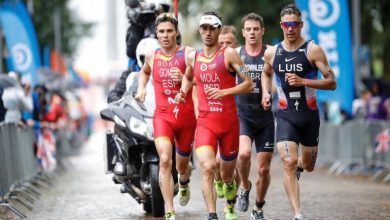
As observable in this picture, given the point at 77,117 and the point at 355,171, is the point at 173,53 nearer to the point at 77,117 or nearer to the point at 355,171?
the point at 355,171

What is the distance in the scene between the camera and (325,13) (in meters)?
24.7

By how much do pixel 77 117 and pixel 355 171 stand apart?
920 inches

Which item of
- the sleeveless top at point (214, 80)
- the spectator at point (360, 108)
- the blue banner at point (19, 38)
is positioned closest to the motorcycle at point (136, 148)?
the sleeveless top at point (214, 80)

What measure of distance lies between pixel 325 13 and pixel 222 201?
32.3 feet

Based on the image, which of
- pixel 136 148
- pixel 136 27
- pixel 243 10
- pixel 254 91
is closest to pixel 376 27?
pixel 243 10

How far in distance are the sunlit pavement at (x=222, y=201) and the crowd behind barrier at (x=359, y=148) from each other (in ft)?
2.77

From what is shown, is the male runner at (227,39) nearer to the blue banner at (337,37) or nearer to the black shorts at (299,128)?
the black shorts at (299,128)

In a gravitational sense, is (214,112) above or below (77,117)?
above

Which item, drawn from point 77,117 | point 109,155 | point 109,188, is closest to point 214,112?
point 109,155

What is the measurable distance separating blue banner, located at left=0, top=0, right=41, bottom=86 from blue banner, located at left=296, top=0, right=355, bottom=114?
7215 mm

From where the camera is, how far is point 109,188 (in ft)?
64.0

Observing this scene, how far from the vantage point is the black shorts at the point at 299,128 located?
1210 cm

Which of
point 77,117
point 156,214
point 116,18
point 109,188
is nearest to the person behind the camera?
point 156,214

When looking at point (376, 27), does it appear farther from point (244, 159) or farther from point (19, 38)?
point (244, 159)
